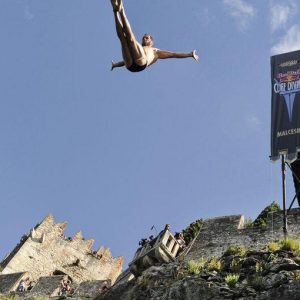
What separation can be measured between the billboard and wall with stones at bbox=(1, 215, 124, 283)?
1313cm

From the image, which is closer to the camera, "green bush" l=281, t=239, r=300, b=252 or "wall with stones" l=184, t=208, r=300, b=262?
"green bush" l=281, t=239, r=300, b=252

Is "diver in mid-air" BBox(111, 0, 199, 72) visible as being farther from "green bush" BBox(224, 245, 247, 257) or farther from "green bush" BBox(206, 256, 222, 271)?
"green bush" BBox(224, 245, 247, 257)

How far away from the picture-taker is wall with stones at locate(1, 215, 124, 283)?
27141 millimetres

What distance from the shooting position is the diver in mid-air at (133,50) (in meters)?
7.29

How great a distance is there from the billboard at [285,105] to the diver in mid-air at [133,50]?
8519mm

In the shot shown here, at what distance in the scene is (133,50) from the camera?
7629 millimetres

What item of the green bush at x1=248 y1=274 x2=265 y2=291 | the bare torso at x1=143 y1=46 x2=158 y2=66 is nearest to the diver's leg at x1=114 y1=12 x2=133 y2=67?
the bare torso at x1=143 y1=46 x2=158 y2=66

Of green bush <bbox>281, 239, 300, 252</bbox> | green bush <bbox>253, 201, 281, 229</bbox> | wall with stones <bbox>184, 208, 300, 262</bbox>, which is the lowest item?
green bush <bbox>281, 239, 300, 252</bbox>

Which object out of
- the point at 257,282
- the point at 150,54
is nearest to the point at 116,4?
the point at 150,54

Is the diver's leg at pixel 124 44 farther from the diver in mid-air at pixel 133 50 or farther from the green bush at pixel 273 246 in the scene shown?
the green bush at pixel 273 246

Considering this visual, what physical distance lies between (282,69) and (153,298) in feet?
25.2

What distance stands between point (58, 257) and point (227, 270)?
51.2 ft

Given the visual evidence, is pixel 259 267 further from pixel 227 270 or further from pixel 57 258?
pixel 57 258

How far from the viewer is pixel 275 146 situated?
55.0 feet
